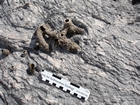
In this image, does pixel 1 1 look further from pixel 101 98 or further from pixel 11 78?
pixel 101 98

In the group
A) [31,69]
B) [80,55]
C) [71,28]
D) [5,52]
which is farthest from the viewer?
[5,52]

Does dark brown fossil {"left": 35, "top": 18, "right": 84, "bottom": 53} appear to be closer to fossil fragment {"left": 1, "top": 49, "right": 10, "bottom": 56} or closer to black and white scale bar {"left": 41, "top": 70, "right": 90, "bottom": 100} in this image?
black and white scale bar {"left": 41, "top": 70, "right": 90, "bottom": 100}

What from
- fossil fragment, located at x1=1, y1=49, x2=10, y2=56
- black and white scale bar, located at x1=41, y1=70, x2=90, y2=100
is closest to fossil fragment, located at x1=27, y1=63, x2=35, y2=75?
black and white scale bar, located at x1=41, y1=70, x2=90, y2=100

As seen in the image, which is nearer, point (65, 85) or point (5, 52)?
point (65, 85)

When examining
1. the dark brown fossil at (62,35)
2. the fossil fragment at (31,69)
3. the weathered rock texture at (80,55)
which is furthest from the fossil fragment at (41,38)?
the fossil fragment at (31,69)

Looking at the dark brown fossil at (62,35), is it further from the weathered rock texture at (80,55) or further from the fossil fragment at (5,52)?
the fossil fragment at (5,52)

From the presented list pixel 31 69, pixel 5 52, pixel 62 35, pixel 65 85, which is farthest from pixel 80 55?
pixel 5 52

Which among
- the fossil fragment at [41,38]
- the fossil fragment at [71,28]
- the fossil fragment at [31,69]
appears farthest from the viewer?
the fossil fragment at [71,28]

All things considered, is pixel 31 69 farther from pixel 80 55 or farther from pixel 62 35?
pixel 80 55
